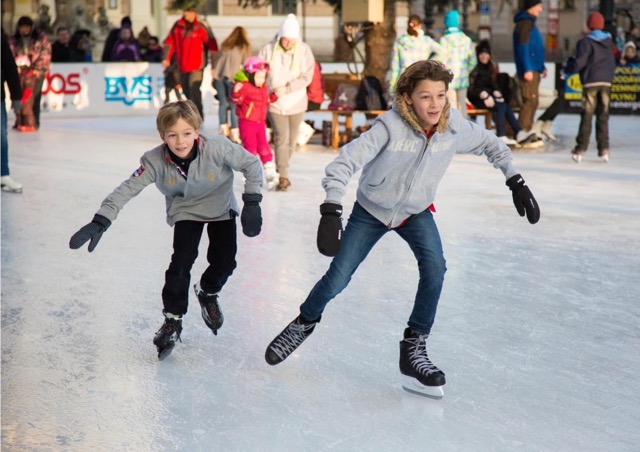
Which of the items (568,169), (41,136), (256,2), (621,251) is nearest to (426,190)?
(621,251)

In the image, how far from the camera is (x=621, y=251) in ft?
19.8

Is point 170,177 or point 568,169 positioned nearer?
point 170,177

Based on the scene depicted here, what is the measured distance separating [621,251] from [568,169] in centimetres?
404

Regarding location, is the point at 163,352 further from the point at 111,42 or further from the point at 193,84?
the point at 111,42

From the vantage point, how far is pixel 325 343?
13.5 feet

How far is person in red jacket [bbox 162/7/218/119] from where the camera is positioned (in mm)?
13617

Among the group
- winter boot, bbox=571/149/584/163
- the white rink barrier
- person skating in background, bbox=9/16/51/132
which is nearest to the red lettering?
the white rink barrier

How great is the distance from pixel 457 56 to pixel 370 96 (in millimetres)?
1035

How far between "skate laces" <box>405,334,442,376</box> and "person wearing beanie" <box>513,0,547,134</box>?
876 cm

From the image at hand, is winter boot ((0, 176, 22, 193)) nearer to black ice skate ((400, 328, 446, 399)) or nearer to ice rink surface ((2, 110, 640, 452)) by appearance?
ice rink surface ((2, 110, 640, 452))

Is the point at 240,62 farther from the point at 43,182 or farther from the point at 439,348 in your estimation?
the point at 439,348

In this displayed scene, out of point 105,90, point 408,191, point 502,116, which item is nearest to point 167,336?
point 408,191

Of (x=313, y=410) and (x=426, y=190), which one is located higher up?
(x=426, y=190)

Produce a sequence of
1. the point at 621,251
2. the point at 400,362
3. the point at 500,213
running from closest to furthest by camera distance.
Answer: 1. the point at 400,362
2. the point at 621,251
3. the point at 500,213
